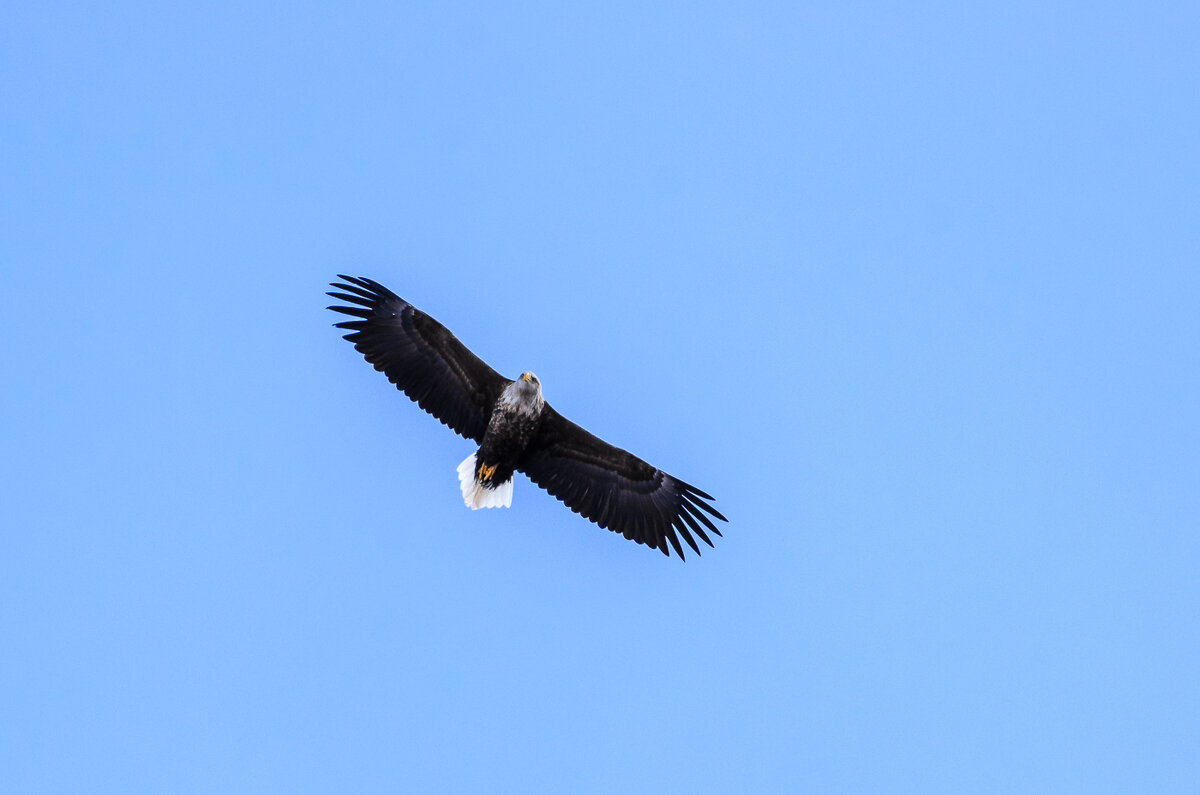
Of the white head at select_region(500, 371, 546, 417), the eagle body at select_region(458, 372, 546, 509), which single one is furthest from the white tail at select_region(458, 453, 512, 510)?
the white head at select_region(500, 371, 546, 417)

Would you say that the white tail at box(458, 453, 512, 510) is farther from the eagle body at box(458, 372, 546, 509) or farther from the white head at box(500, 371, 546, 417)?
the white head at box(500, 371, 546, 417)

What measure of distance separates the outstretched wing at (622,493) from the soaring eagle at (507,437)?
0.01m

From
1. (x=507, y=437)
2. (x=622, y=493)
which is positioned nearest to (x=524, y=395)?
(x=507, y=437)

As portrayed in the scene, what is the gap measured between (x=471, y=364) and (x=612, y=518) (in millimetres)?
2536

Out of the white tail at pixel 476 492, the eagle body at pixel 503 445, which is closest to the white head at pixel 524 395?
the eagle body at pixel 503 445

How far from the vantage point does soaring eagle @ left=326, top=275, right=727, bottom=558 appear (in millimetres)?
19641

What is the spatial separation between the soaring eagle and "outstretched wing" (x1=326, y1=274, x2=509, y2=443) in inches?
0.5

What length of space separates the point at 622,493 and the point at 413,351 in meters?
3.03

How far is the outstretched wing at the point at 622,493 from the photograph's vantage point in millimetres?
20219

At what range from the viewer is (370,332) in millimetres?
19656

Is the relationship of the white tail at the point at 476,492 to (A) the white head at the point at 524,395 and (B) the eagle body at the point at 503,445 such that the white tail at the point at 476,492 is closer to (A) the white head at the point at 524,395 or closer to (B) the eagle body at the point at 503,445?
(B) the eagle body at the point at 503,445

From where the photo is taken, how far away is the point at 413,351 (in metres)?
19.7

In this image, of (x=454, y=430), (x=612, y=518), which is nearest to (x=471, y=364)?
(x=454, y=430)

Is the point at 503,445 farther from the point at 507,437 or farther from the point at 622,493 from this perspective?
the point at 622,493
